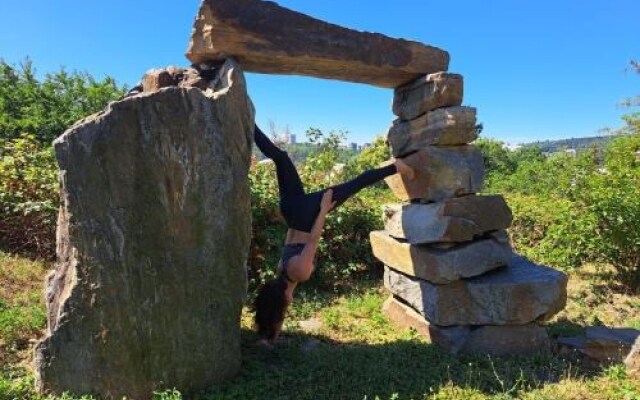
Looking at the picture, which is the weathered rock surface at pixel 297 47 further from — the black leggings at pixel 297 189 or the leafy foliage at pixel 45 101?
the leafy foliage at pixel 45 101

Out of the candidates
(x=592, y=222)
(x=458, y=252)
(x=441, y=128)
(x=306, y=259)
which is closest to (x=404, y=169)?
(x=441, y=128)

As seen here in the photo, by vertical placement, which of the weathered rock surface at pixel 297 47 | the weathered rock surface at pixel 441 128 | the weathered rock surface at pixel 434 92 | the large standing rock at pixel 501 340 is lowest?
the large standing rock at pixel 501 340

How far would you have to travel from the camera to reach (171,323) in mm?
3908

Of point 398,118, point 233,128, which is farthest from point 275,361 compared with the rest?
point 398,118

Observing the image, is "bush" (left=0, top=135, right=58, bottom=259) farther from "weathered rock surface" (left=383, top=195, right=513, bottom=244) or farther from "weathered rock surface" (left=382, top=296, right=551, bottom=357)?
"weathered rock surface" (left=382, top=296, right=551, bottom=357)

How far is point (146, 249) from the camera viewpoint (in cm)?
380

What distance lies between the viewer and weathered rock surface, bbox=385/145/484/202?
5285mm

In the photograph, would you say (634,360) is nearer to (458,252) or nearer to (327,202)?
(458,252)

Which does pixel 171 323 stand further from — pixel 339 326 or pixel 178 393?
pixel 339 326

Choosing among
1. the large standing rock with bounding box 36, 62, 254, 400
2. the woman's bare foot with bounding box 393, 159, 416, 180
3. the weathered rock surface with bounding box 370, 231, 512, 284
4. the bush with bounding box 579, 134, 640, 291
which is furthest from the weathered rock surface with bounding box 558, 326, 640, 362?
the large standing rock with bounding box 36, 62, 254, 400

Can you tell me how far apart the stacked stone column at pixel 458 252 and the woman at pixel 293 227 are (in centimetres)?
46

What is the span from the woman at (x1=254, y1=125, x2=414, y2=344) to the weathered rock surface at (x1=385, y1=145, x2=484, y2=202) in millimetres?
204

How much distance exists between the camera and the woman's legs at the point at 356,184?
537 centimetres

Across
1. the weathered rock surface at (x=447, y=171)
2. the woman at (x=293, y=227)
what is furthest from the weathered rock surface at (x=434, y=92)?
the woman at (x=293, y=227)
